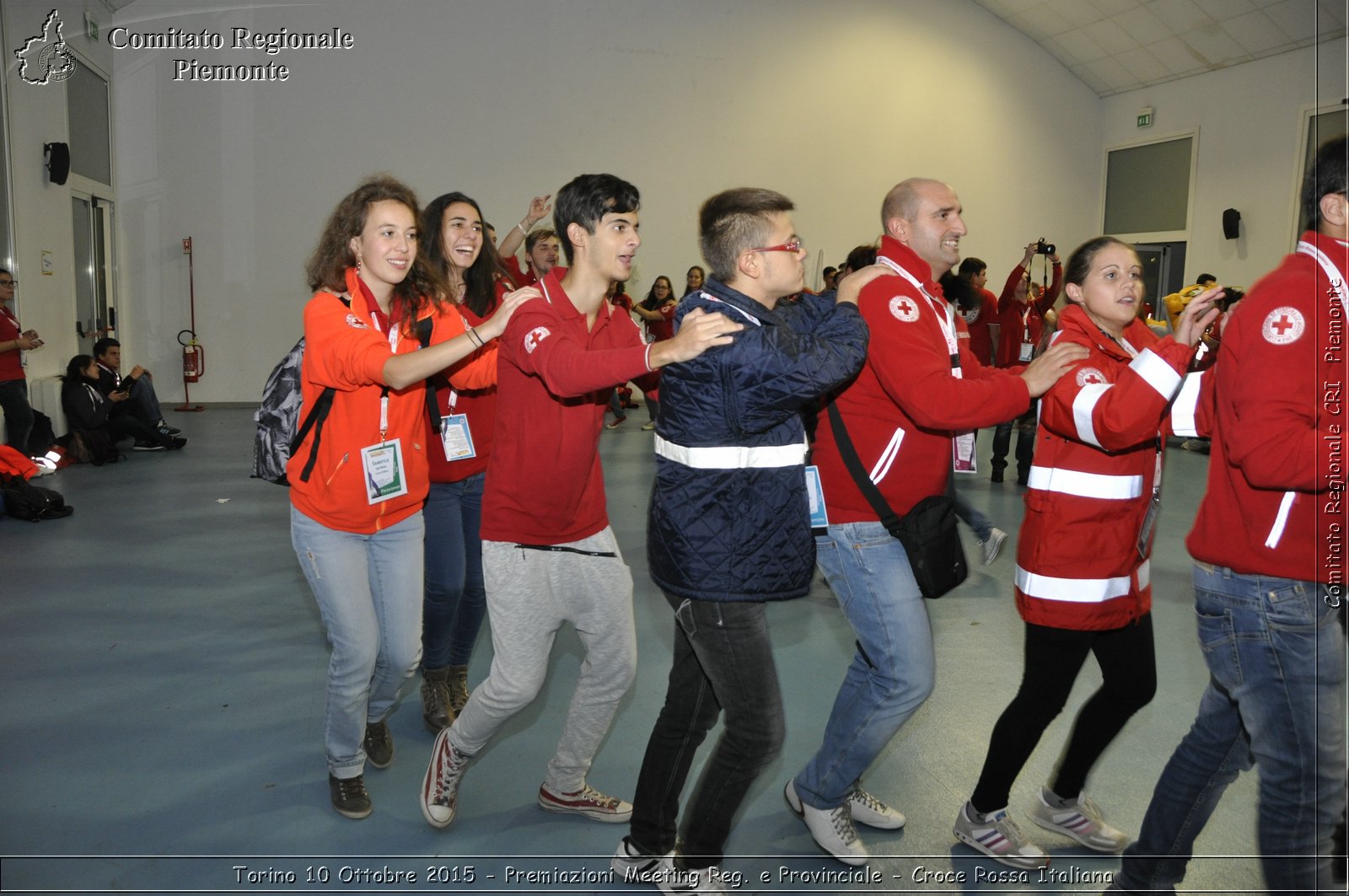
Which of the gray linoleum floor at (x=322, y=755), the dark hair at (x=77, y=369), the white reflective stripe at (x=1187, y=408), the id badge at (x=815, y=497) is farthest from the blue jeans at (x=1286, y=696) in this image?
the dark hair at (x=77, y=369)

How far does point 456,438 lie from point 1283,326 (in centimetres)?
216

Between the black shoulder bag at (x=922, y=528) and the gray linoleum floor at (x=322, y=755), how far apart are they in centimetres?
75

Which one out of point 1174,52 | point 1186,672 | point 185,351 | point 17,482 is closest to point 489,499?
point 1186,672

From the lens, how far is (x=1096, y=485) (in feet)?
7.14

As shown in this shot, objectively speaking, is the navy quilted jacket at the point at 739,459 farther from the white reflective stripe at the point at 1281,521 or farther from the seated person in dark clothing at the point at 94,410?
the seated person in dark clothing at the point at 94,410

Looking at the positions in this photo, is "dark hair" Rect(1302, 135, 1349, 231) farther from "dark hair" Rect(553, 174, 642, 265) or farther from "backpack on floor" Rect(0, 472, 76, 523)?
"backpack on floor" Rect(0, 472, 76, 523)

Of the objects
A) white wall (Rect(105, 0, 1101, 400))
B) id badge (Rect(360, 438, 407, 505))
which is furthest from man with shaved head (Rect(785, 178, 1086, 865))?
white wall (Rect(105, 0, 1101, 400))

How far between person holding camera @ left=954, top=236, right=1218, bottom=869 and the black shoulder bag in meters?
0.18

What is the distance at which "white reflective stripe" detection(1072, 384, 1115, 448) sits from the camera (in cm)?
201

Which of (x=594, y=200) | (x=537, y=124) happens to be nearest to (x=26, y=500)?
(x=594, y=200)

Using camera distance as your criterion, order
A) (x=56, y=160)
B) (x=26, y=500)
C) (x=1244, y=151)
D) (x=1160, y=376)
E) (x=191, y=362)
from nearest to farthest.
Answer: (x=1160, y=376), (x=26, y=500), (x=56, y=160), (x=191, y=362), (x=1244, y=151)

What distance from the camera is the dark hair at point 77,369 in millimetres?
8312

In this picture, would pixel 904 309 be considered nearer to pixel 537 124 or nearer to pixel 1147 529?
pixel 1147 529

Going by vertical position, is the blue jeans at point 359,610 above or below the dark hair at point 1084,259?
below
